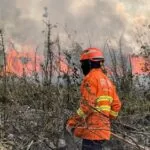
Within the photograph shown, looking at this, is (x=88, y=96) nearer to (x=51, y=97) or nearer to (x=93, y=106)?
(x=93, y=106)

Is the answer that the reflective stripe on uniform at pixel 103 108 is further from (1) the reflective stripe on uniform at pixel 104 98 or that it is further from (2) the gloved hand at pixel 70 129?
(2) the gloved hand at pixel 70 129

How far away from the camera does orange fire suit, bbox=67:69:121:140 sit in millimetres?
9305

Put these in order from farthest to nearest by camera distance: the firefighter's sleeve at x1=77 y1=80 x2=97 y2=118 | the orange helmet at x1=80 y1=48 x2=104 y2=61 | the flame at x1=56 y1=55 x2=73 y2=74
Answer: the flame at x1=56 y1=55 x2=73 y2=74, the orange helmet at x1=80 y1=48 x2=104 y2=61, the firefighter's sleeve at x1=77 y1=80 x2=97 y2=118

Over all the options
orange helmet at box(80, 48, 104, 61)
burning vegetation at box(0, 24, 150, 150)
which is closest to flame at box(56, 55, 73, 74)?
burning vegetation at box(0, 24, 150, 150)

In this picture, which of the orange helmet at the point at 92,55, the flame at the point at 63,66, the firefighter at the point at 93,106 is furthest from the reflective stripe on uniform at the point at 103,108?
the flame at the point at 63,66

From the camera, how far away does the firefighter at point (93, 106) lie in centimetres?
931

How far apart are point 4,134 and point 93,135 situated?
74.5 inches

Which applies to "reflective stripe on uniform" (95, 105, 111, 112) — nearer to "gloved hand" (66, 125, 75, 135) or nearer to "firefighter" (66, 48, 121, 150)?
"firefighter" (66, 48, 121, 150)

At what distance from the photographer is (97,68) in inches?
A: 380

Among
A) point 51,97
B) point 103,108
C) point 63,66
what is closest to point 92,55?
point 103,108

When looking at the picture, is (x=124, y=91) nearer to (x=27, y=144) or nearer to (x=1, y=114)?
(x=1, y=114)

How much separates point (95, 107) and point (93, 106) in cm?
4

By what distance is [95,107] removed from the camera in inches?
366

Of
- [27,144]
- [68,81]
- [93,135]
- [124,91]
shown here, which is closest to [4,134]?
[27,144]
